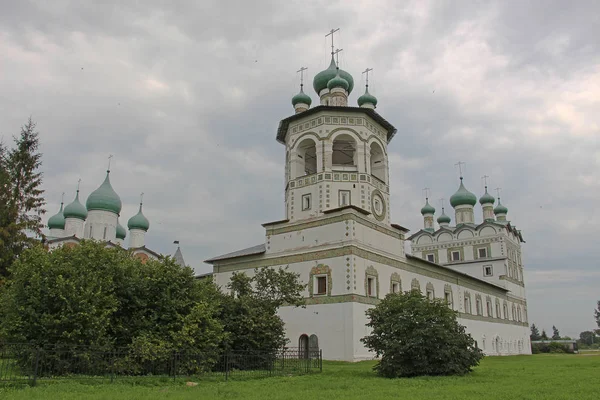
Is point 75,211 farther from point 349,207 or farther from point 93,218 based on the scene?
point 349,207

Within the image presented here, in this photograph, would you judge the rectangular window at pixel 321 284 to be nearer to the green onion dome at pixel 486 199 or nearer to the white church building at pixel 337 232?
the white church building at pixel 337 232

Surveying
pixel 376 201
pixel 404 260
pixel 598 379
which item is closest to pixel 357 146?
pixel 376 201

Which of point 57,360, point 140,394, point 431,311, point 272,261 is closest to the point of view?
point 140,394

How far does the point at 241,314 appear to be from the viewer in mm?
17078

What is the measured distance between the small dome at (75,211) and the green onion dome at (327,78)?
23405 mm

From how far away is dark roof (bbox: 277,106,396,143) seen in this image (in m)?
26.2

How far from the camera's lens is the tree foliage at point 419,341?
1461 centimetres

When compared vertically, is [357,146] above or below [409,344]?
above

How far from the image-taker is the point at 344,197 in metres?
25.0

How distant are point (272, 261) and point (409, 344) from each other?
481 inches

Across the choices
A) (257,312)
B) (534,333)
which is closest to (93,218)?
(257,312)

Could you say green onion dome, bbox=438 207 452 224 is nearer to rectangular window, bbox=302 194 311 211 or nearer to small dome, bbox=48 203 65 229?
rectangular window, bbox=302 194 311 211

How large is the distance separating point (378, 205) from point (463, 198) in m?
24.1

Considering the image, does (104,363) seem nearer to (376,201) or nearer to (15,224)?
(15,224)
